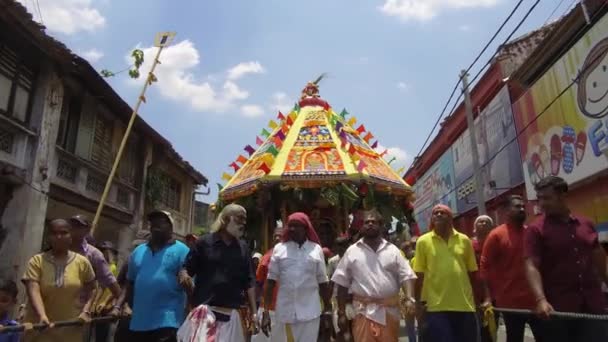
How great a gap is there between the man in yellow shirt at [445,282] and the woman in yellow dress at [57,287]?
9.76 ft

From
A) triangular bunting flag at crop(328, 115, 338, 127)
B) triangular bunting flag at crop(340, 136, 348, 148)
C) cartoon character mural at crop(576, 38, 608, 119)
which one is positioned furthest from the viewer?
triangular bunting flag at crop(328, 115, 338, 127)

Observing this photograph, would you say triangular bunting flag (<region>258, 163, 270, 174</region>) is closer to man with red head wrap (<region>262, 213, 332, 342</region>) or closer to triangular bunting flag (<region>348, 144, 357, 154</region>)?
triangular bunting flag (<region>348, 144, 357, 154</region>)

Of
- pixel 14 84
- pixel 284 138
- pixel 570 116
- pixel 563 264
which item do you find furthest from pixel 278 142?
pixel 570 116

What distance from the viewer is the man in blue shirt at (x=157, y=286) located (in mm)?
3951

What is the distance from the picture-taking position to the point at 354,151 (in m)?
9.14

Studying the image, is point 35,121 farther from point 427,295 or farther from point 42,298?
point 427,295

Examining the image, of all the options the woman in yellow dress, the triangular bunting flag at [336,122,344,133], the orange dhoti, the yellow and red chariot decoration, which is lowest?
the orange dhoti

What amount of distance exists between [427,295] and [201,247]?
6.95 feet

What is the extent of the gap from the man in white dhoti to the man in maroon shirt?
4.12ft

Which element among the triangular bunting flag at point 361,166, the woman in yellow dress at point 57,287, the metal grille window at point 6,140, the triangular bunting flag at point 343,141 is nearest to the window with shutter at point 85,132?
the metal grille window at point 6,140

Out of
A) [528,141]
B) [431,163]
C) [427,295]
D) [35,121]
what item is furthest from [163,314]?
[431,163]

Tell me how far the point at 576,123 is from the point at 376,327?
959cm

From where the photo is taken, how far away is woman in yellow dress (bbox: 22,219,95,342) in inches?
141

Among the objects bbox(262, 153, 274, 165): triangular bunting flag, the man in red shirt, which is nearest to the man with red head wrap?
the man in red shirt
